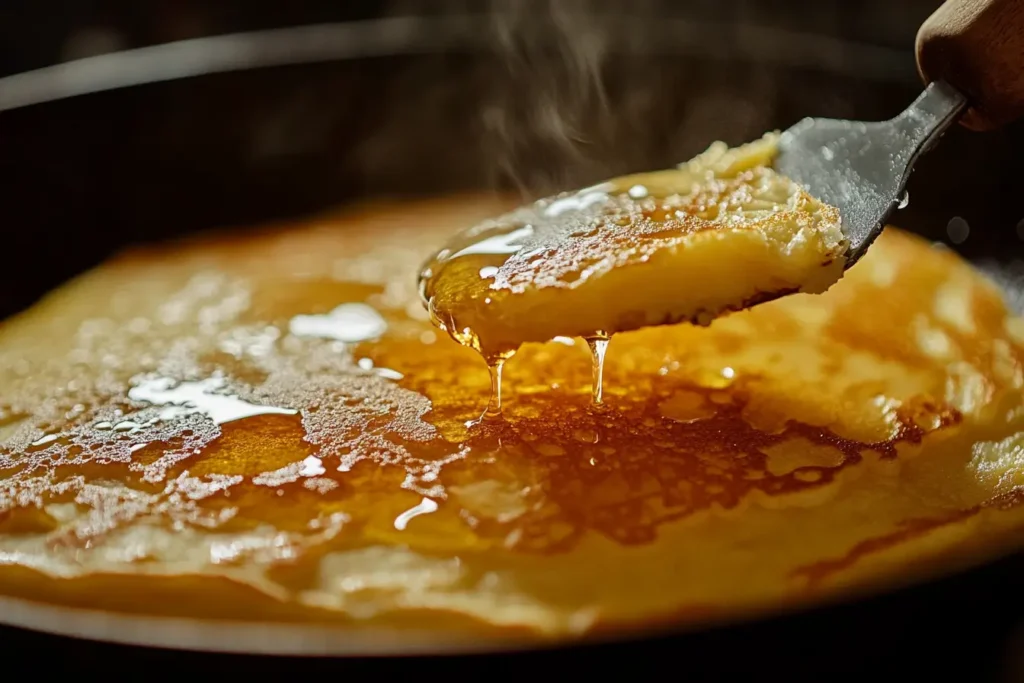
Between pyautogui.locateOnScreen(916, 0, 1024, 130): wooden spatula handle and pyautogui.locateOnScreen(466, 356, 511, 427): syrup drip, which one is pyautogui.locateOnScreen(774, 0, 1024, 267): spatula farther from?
pyautogui.locateOnScreen(466, 356, 511, 427): syrup drip

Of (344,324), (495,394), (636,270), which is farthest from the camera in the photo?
(344,324)

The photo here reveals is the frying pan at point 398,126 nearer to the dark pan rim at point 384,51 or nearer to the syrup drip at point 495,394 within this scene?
the dark pan rim at point 384,51

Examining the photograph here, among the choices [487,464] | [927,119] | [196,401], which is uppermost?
[927,119]

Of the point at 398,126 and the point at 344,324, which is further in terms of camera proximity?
the point at 398,126

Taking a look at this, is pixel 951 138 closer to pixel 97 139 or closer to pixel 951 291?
pixel 951 291

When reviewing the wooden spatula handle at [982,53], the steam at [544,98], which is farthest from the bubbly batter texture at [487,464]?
the steam at [544,98]

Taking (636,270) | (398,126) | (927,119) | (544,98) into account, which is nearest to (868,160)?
(927,119)

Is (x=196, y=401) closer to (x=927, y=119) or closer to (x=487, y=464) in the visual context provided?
(x=487, y=464)

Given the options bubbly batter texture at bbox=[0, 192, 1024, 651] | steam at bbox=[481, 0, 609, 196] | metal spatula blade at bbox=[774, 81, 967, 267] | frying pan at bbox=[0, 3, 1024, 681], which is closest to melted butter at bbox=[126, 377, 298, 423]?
bubbly batter texture at bbox=[0, 192, 1024, 651]
